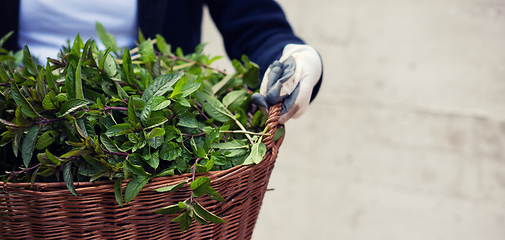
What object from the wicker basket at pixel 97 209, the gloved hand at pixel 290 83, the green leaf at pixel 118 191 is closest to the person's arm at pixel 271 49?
the gloved hand at pixel 290 83

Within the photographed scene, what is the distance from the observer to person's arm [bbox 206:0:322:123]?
1.46ft

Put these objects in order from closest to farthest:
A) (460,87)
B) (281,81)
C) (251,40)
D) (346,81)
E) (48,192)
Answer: (48,192)
(281,81)
(251,40)
(460,87)
(346,81)

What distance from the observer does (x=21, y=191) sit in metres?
0.30

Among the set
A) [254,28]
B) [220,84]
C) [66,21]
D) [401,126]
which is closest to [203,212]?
[220,84]

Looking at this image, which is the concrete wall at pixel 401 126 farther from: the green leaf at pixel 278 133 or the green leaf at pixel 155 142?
the green leaf at pixel 155 142

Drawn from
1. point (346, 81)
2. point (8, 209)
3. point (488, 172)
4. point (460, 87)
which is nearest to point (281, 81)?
point (8, 209)

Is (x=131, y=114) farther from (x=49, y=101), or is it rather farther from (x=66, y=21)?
(x=66, y=21)

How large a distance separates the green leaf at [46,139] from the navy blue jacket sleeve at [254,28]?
36 cm

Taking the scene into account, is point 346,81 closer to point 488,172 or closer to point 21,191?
point 488,172

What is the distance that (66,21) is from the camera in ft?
2.30

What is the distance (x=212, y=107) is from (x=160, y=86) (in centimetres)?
7

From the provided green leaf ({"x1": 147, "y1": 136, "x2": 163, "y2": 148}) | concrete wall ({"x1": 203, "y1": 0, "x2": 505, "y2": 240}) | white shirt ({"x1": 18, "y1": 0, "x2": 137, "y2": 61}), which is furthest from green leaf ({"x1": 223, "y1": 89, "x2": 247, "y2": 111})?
concrete wall ({"x1": 203, "y1": 0, "x2": 505, "y2": 240})

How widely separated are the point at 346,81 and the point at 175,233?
1.24 metres

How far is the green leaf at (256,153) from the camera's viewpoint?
34cm
